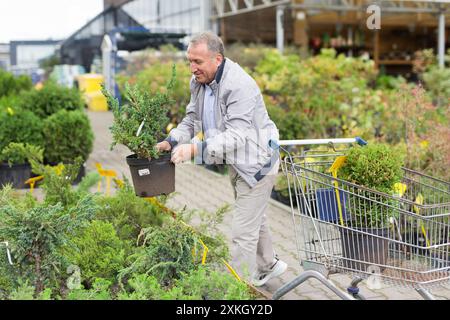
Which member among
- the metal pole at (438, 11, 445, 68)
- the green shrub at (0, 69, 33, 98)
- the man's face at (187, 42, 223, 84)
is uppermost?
the metal pole at (438, 11, 445, 68)

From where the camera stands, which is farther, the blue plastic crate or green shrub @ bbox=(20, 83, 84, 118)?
green shrub @ bbox=(20, 83, 84, 118)

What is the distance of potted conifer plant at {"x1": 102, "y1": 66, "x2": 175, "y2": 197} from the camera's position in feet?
12.5

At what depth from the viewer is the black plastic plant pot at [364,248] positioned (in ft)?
11.9

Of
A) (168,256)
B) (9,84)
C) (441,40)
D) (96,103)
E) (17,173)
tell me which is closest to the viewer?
(168,256)

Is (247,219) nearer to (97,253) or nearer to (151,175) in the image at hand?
(151,175)

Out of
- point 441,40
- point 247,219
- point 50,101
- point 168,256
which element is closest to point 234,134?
point 247,219

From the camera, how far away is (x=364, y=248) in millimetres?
3650

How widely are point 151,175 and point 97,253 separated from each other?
2.63 ft

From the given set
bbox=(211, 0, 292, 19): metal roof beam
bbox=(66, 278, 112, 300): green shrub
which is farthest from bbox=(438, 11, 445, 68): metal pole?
bbox=(66, 278, 112, 300): green shrub

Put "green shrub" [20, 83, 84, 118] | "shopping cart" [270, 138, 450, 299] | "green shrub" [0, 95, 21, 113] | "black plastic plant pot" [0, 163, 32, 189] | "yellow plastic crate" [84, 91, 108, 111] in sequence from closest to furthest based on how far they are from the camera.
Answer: "shopping cart" [270, 138, 450, 299], "black plastic plant pot" [0, 163, 32, 189], "green shrub" [0, 95, 21, 113], "green shrub" [20, 83, 84, 118], "yellow plastic crate" [84, 91, 108, 111]

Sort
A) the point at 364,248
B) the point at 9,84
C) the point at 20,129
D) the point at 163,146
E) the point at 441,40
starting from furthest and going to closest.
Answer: the point at 441,40
the point at 9,84
the point at 20,129
the point at 163,146
the point at 364,248

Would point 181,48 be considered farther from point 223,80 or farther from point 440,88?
point 223,80

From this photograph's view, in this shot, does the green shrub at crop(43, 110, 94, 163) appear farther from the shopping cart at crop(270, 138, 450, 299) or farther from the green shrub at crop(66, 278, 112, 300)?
the green shrub at crop(66, 278, 112, 300)

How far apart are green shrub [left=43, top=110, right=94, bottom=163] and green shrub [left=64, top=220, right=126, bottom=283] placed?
444 centimetres
